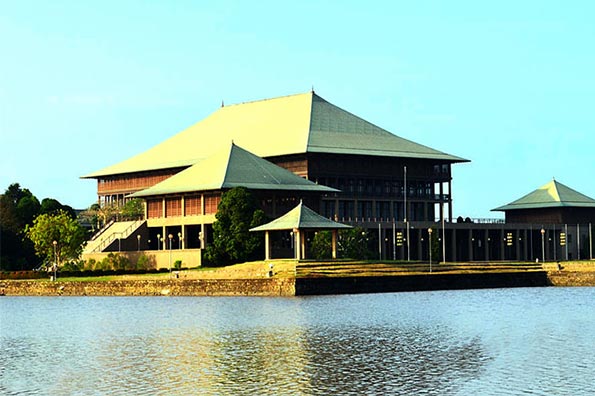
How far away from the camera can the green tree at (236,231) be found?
13150 centimetres

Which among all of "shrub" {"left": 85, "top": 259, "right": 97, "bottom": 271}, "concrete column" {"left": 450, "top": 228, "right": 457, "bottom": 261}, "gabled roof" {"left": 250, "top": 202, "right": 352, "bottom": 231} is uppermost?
"gabled roof" {"left": 250, "top": 202, "right": 352, "bottom": 231}

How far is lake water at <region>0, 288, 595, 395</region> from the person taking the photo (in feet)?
155

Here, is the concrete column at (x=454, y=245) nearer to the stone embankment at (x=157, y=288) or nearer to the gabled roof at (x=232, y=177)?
the gabled roof at (x=232, y=177)

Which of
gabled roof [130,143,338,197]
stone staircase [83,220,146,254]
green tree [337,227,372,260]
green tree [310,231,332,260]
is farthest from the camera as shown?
stone staircase [83,220,146,254]

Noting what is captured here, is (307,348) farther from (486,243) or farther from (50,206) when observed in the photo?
(50,206)

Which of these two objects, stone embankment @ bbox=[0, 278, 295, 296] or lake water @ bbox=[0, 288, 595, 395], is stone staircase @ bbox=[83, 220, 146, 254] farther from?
lake water @ bbox=[0, 288, 595, 395]

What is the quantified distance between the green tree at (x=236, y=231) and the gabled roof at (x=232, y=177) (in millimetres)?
8931

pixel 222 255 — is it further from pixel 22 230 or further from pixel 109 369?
pixel 109 369

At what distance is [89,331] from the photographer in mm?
75500

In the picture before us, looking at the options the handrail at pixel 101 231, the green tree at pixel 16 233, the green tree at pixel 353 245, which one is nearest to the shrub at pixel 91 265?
the green tree at pixel 16 233

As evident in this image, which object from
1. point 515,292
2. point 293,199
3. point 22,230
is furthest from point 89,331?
point 22,230

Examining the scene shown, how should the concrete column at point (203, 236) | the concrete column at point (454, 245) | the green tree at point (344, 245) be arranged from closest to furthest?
the green tree at point (344, 245)
the concrete column at point (203, 236)
the concrete column at point (454, 245)

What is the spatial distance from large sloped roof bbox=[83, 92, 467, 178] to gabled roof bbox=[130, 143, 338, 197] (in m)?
17.9

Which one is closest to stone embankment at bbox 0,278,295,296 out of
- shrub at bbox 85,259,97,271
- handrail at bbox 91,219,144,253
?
shrub at bbox 85,259,97,271
